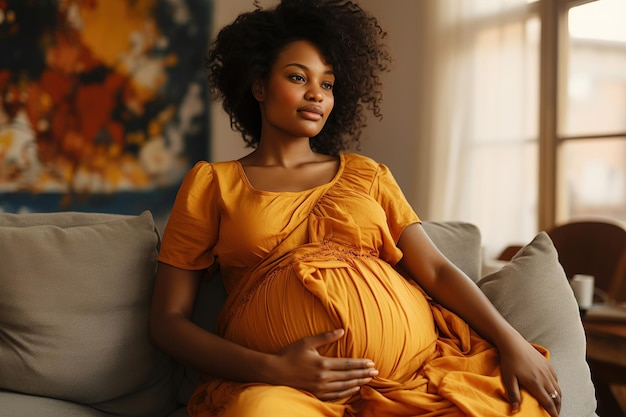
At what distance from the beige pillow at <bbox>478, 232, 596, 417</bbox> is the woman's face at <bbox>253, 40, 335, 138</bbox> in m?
0.54

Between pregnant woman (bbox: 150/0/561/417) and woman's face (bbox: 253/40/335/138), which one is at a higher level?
woman's face (bbox: 253/40/335/138)

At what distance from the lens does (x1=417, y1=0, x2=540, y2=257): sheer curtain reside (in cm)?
312

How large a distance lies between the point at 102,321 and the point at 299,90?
0.65m

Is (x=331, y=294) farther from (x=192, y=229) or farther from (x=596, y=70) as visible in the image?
(x=596, y=70)

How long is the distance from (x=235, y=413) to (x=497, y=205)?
93.3 inches

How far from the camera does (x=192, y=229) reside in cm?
141

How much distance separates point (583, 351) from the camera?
1.39 m

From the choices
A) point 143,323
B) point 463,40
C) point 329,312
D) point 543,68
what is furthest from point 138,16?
point 329,312

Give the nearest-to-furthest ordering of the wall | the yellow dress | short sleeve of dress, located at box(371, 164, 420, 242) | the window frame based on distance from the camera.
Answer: the yellow dress → short sleeve of dress, located at box(371, 164, 420, 242) → the window frame → the wall

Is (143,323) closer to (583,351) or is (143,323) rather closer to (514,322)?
(514,322)

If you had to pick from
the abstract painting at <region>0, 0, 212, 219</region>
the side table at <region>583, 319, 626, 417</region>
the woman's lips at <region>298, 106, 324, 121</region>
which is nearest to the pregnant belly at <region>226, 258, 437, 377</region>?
the woman's lips at <region>298, 106, 324, 121</region>

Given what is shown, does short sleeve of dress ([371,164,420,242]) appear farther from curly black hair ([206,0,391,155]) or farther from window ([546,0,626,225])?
window ([546,0,626,225])

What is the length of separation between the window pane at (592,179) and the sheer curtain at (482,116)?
0.14 meters

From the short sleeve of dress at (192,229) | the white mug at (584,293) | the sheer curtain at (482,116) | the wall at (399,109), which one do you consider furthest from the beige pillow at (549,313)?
the wall at (399,109)
